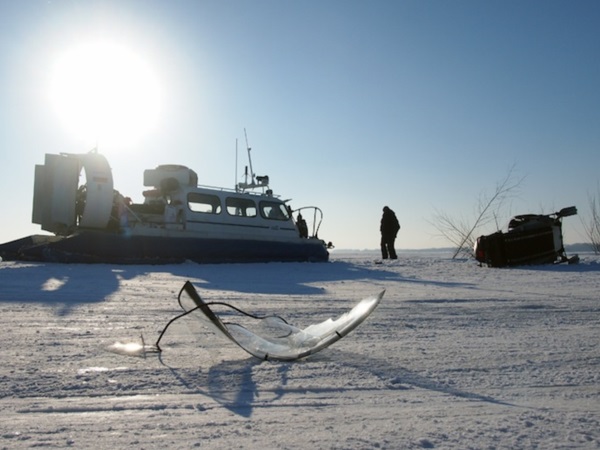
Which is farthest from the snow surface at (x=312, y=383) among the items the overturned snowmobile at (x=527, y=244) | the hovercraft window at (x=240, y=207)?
the hovercraft window at (x=240, y=207)

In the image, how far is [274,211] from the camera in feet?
52.0

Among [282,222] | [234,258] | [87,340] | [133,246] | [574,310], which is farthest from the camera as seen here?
[282,222]

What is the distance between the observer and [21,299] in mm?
5672

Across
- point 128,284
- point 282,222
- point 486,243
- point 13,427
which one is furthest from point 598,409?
point 282,222

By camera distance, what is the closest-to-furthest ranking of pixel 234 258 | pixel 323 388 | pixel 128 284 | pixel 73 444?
pixel 73 444, pixel 323 388, pixel 128 284, pixel 234 258

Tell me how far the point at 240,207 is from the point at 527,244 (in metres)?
7.63

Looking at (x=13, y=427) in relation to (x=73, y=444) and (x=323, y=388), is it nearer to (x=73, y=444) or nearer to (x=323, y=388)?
(x=73, y=444)

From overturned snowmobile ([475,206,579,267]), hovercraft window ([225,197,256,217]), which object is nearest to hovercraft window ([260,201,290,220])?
hovercraft window ([225,197,256,217])

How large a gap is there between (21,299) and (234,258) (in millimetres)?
7982

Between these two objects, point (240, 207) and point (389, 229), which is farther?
point (389, 229)

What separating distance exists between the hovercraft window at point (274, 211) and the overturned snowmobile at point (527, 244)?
5.71m

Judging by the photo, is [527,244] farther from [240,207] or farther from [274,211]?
[240,207]

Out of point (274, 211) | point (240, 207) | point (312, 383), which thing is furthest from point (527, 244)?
point (312, 383)

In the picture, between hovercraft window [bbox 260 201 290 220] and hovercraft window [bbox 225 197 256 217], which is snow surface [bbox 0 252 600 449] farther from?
hovercraft window [bbox 260 201 290 220]
